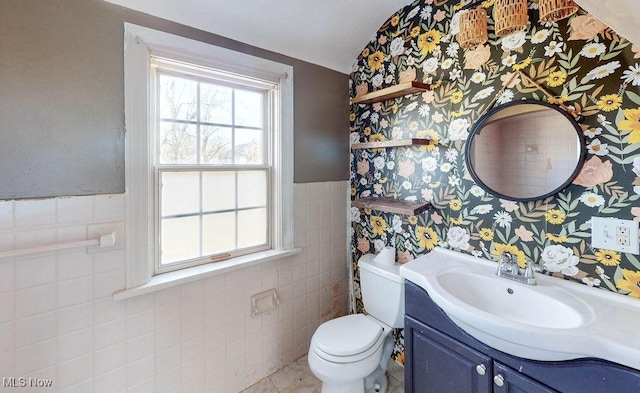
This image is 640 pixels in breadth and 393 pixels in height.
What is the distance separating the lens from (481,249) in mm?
1486

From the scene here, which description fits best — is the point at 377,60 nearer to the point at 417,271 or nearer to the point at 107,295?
the point at 417,271

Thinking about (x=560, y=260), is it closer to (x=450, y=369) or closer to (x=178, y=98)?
(x=450, y=369)

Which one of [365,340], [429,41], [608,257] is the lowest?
[365,340]

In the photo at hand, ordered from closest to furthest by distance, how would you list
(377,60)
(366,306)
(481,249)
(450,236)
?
(481,249) < (450,236) < (366,306) < (377,60)

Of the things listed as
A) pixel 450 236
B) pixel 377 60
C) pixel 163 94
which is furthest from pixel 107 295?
pixel 377 60

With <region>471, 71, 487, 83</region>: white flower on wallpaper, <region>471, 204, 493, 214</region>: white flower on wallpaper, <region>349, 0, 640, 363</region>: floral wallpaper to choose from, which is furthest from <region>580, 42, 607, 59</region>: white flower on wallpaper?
<region>471, 204, 493, 214</region>: white flower on wallpaper

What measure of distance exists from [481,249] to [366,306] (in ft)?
2.61

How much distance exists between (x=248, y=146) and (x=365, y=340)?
1370mm

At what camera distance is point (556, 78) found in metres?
1.21

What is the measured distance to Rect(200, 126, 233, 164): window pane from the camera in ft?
5.36

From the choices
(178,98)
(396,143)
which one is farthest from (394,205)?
(178,98)

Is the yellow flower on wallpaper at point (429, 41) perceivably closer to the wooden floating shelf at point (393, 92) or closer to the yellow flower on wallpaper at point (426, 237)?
the wooden floating shelf at point (393, 92)

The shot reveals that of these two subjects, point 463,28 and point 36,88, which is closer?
point 36,88

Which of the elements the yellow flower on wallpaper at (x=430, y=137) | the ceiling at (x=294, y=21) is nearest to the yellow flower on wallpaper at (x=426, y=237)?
the yellow flower on wallpaper at (x=430, y=137)
